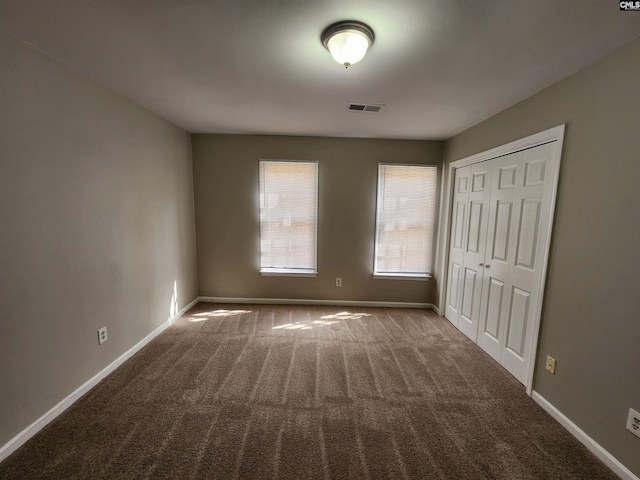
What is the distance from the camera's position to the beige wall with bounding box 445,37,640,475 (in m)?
1.46

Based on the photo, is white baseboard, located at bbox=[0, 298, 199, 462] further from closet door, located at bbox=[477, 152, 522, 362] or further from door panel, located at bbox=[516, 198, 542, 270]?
door panel, located at bbox=[516, 198, 542, 270]

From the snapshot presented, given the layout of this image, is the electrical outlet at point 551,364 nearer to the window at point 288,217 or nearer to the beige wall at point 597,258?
the beige wall at point 597,258

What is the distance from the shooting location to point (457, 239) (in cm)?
333

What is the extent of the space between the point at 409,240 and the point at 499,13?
2805 mm

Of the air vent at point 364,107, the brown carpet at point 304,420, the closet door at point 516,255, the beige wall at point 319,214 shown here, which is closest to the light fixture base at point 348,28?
A: the air vent at point 364,107

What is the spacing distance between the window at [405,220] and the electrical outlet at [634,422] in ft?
8.10

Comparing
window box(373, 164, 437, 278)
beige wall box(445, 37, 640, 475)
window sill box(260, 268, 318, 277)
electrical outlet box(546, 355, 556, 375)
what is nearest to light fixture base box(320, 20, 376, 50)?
beige wall box(445, 37, 640, 475)

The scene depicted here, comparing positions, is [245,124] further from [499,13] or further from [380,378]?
[380,378]

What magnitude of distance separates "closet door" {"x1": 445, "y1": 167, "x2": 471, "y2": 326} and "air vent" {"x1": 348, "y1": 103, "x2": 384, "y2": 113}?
141 cm

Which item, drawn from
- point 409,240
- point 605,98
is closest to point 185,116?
point 409,240

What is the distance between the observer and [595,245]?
64.5 inches

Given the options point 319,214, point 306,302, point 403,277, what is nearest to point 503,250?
point 403,277

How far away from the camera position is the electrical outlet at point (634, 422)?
1.41 metres

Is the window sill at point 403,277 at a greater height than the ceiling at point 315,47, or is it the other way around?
the ceiling at point 315,47
